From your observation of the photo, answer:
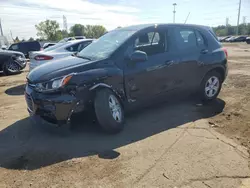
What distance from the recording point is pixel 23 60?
1239 centimetres

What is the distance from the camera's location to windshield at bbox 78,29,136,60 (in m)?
4.64

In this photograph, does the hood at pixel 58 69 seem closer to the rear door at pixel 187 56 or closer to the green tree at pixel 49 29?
the rear door at pixel 187 56

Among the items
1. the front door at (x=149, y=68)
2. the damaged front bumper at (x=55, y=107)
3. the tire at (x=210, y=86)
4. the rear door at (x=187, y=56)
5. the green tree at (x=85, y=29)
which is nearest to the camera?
the damaged front bumper at (x=55, y=107)

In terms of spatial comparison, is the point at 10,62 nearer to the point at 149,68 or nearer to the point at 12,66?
the point at 12,66

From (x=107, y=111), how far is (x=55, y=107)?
806mm

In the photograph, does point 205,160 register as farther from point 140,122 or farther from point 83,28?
point 83,28

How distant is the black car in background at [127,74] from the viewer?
4.03 m

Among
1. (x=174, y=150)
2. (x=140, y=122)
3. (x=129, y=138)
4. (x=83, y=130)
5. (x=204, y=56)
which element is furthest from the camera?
(x=204, y=56)

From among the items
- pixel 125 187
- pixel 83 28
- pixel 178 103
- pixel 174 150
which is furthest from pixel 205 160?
pixel 83 28

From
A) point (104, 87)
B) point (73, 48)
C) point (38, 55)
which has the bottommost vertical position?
point (104, 87)

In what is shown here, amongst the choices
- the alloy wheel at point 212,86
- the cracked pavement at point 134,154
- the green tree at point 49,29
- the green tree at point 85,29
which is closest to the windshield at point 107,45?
the cracked pavement at point 134,154

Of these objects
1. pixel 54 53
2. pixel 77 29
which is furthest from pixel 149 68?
pixel 77 29

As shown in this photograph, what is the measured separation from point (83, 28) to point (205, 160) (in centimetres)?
9263

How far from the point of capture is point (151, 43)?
510 centimetres
